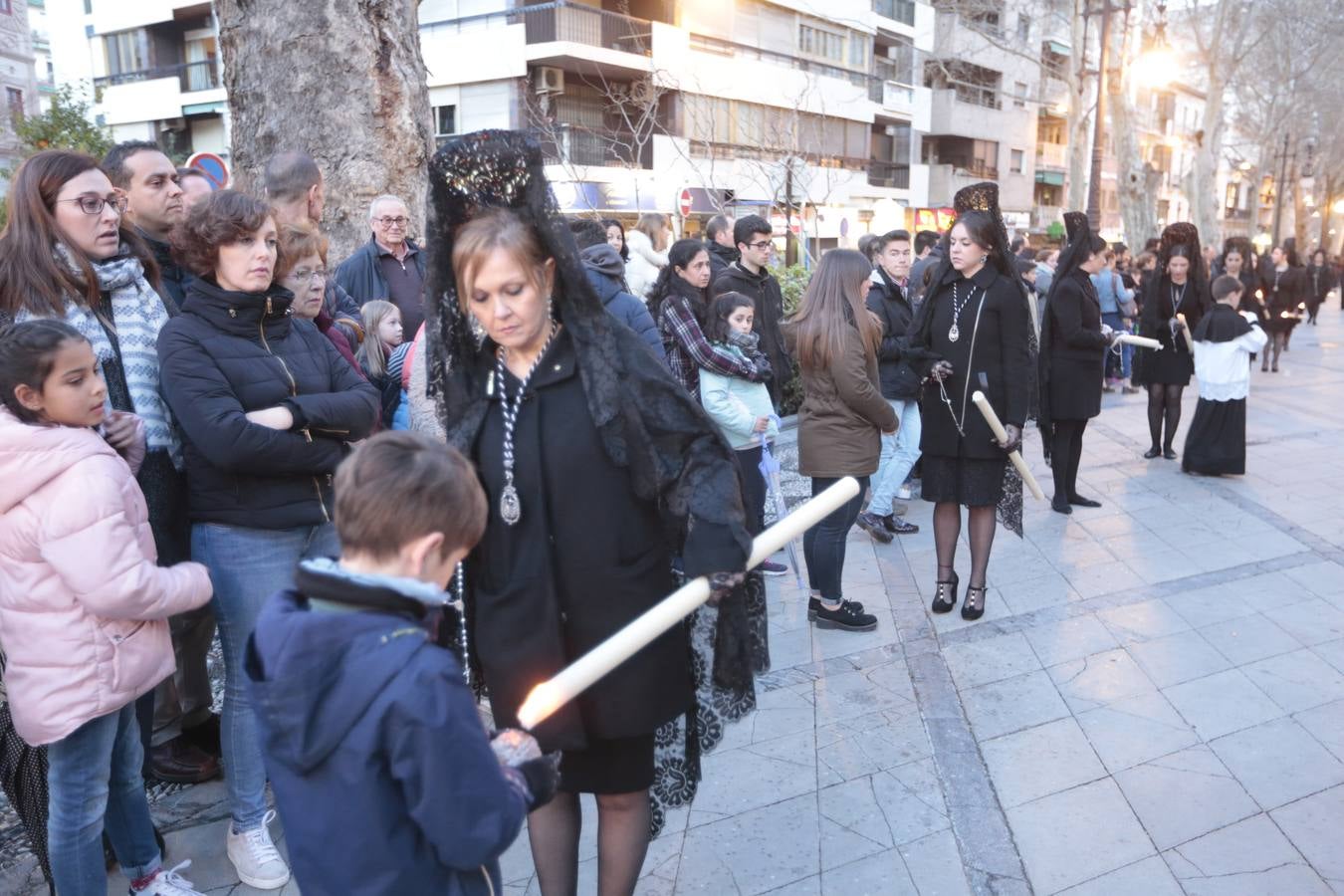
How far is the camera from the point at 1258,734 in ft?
12.5

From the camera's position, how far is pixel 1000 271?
491 cm

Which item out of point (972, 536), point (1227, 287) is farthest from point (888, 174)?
point (972, 536)

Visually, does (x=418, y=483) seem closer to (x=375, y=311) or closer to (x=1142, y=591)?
(x=375, y=311)

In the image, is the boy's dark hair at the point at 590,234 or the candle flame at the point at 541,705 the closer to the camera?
the candle flame at the point at 541,705

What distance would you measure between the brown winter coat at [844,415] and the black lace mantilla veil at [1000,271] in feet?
1.98

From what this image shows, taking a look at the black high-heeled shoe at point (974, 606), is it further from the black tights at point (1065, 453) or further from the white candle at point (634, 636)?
the white candle at point (634, 636)

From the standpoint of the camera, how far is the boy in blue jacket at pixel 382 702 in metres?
1.59

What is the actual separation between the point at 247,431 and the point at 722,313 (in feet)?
9.74

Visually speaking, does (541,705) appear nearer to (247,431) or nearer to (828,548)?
(247,431)

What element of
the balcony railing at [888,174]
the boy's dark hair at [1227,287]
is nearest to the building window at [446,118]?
the balcony railing at [888,174]

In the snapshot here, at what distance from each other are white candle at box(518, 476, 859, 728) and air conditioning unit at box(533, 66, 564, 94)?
2490cm

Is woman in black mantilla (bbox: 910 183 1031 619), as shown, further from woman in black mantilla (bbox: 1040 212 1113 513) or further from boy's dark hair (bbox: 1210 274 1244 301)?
boy's dark hair (bbox: 1210 274 1244 301)

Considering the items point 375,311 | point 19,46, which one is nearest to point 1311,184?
point 19,46

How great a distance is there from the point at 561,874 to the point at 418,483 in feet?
4.39
